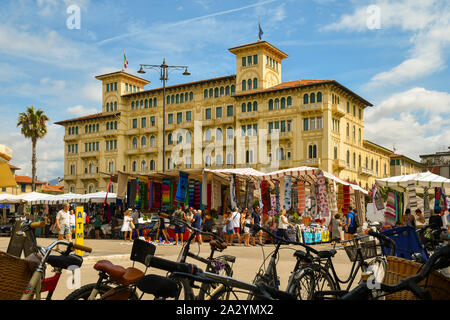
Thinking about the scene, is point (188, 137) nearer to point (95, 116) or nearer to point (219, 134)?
point (219, 134)

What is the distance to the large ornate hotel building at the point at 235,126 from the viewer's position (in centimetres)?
5341

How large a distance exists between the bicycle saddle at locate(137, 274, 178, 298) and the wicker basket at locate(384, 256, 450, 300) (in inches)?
55.6

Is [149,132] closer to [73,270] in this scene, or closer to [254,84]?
[254,84]

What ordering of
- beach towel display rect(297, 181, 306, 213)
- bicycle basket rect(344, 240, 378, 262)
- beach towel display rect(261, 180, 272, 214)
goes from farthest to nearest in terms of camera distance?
beach towel display rect(261, 180, 272, 214)
beach towel display rect(297, 181, 306, 213)
bicycle basket rect(344, 240, 378, 262)

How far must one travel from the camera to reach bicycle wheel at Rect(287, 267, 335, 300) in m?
4.14

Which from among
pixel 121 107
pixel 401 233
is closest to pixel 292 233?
pixel 401 233

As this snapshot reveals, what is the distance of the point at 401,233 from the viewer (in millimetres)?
5961

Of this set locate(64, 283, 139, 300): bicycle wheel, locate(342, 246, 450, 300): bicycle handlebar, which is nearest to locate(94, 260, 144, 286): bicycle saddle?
locate(64, 283, 139, 300): bicycle wheel

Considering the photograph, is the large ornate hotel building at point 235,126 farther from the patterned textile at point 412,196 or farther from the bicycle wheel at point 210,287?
the bicycle wheel at point 210,287

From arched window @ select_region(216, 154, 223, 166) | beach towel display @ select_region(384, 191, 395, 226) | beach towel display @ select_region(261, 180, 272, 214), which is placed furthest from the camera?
arched window @ select_region(216, 154, 223, 166)

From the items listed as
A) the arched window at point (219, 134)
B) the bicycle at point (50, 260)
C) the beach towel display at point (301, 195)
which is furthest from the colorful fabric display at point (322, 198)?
the arched window at point (219, 134)

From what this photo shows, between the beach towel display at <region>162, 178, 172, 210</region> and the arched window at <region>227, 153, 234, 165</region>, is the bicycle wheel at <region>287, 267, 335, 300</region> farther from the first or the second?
the arched window at <region>227, 153, 234, 165</region>

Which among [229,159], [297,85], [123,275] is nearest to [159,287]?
[123,275]
